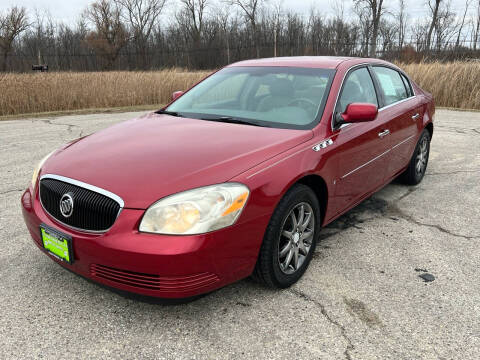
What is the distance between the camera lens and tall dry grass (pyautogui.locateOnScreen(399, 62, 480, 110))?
41.4 ft

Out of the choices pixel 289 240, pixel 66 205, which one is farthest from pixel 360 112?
pixel 66 205

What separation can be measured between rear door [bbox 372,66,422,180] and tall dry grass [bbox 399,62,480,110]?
9.49m

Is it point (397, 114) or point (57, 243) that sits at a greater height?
point (397, 114)

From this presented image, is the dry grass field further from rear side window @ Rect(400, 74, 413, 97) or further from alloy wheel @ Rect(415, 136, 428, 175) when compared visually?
rear side window @ Rect(400, 74, 413, 97)

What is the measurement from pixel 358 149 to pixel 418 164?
2068mm

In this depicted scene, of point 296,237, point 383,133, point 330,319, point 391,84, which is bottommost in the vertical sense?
point 330,319

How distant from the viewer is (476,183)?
16.8 feet

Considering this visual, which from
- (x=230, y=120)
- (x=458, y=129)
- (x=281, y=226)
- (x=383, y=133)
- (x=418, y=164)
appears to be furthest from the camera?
(x=458, y=129)

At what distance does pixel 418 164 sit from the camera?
503 centimetres

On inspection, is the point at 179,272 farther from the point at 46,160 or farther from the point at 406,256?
the point at 406,256

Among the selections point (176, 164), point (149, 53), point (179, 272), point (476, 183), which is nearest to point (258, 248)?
point (179, 272)

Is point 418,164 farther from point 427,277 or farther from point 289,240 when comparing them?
point 289,240

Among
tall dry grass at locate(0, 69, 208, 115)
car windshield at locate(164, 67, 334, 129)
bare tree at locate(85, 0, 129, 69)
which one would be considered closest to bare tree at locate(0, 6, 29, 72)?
bare tree at locate(85, 0, 129, 69)

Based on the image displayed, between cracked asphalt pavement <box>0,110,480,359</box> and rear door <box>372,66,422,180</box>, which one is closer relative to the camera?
cracked asphalt pavement <box>0,110,480,359</box>
